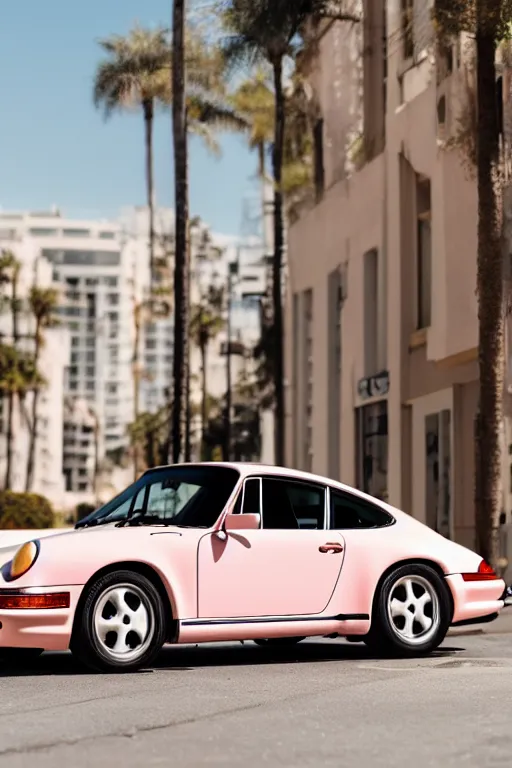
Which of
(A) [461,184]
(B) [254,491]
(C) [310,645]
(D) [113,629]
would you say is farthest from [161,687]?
(A) [461,184]

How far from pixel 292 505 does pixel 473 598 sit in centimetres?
157

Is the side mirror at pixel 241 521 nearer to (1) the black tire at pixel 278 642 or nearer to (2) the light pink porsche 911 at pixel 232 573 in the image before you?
(2) the light pink porsche 911 at pixel 232 573

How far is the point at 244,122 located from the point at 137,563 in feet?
145

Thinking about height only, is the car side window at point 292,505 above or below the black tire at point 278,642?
above

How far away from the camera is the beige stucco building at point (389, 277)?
90.9 feet

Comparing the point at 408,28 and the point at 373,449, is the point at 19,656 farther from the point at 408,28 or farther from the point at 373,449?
the point at 373,449

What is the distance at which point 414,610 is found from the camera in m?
12.3

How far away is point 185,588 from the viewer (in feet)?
37.4

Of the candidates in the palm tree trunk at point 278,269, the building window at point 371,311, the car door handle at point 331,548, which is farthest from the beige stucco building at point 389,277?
the car door handle at point 331,548

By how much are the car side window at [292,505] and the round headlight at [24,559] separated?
5.69 feet

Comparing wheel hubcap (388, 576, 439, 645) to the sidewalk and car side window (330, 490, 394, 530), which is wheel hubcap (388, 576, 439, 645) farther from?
the sidewalk

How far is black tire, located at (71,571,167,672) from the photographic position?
11.1 metres

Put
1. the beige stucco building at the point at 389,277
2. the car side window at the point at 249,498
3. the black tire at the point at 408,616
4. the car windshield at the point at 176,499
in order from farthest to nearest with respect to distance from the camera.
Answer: the beige stucco building at the point at 389,277 → the black tire at the point at 408,616 → the car side window at the point at 249,498 → the car windshield at the point at 176,499

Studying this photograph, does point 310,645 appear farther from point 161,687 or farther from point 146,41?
point 146,41
